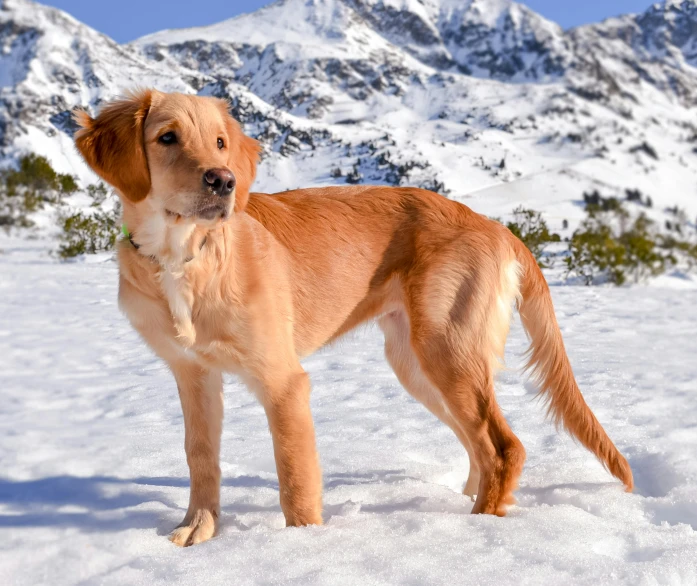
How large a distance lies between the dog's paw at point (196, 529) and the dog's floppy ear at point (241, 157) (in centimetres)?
135

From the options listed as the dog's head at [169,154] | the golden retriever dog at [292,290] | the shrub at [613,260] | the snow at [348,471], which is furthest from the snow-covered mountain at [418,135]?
the dog's head at [169,154]

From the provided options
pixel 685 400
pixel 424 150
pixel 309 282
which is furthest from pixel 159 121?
pixel 424 150

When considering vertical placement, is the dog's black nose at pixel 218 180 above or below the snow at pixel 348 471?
above

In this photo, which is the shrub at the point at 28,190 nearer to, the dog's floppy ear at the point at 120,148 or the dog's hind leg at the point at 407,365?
the dog's hind leg at the point at 407,365

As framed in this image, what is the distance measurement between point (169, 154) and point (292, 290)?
0.83 metres

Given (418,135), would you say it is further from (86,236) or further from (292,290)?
(292,290)

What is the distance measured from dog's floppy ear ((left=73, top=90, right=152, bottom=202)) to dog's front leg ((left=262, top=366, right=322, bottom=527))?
3.21 ft

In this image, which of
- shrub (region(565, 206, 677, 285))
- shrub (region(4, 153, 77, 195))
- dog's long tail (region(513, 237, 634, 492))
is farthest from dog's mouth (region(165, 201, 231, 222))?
shrub (region(4, 153, 77, 195))

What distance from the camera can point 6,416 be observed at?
4.62 metres

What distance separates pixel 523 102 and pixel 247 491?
19864 cm

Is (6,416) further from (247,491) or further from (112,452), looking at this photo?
(247,491)

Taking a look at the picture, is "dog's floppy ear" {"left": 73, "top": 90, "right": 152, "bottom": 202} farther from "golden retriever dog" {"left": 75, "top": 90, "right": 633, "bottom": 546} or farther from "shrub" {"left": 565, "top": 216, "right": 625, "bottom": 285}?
"shrub" {"left": 565, "top": 216, "right": 625, "bottom": 285}

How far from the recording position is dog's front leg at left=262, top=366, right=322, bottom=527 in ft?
9.18

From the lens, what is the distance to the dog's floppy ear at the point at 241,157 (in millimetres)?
2826
